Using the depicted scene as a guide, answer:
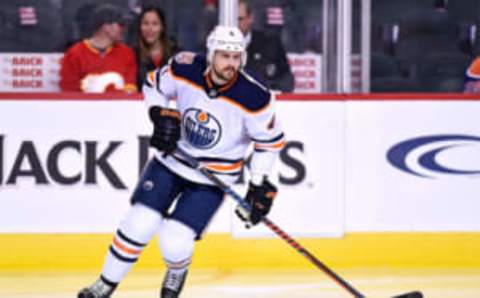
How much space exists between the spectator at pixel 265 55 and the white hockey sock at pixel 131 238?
70.1 inches

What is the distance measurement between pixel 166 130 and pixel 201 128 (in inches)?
5.4

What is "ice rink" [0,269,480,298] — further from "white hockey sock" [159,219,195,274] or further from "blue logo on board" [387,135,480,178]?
"white hockey sock" [159,219,195,274]

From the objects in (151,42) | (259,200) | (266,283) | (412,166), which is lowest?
(266,283)

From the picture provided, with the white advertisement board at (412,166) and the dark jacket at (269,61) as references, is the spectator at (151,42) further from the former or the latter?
the white advertisement board at (412,166)

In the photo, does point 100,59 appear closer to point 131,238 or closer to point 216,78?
point 216,78

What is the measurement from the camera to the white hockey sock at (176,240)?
5281 mm

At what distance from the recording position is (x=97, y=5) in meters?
6.84

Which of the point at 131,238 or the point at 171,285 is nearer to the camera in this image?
the point at 131,238

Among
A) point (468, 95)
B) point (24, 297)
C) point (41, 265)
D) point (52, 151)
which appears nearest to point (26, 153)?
point (52, 151)

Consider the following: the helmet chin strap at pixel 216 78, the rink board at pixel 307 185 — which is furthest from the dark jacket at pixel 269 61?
the helmet chin strap at pixel 216 78

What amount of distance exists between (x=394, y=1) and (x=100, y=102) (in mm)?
1520

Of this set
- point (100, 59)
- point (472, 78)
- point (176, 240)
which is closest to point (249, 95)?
point (176, 240)

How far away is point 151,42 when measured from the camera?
6875 mm

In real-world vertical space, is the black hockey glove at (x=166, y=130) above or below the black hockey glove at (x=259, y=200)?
above
